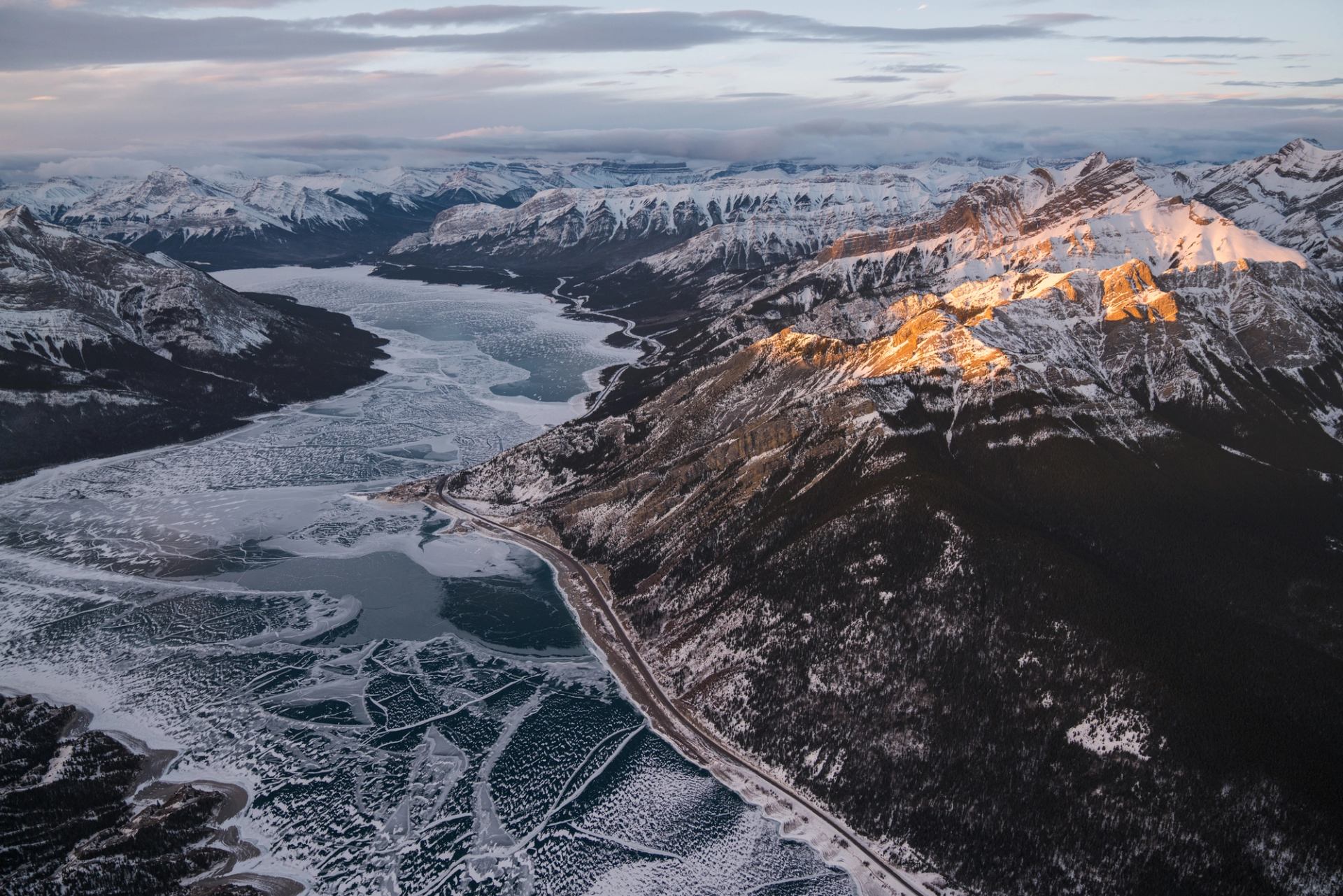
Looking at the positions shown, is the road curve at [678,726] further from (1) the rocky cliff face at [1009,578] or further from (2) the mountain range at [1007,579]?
(1) the rocky cliff face at [1009,578]

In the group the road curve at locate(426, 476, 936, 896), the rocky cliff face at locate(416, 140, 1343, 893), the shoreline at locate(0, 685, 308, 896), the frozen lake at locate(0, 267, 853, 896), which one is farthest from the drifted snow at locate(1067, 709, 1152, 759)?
the shoreline at locate(0, 685, 308, 896)

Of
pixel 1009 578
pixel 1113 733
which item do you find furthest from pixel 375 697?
pixel 1113 733

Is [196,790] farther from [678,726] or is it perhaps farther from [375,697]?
[678,726]

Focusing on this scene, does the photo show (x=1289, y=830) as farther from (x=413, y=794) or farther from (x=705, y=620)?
(x=413, y=794)

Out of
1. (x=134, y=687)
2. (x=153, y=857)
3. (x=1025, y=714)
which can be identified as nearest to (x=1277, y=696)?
(x=1025, y=714)

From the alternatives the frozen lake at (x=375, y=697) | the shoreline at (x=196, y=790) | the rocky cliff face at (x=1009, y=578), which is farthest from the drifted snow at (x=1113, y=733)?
the shoreline at (x=196, y=790)
